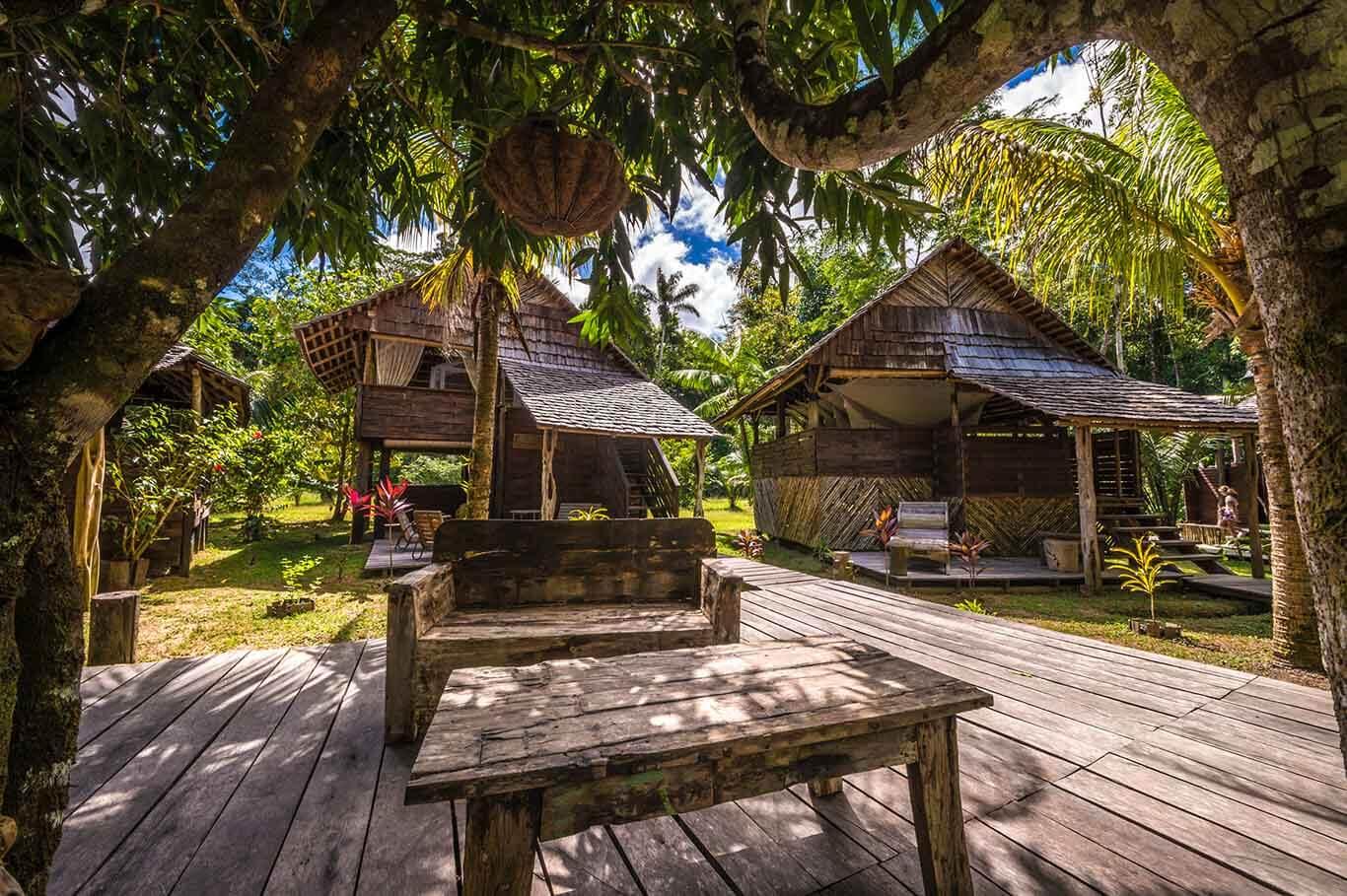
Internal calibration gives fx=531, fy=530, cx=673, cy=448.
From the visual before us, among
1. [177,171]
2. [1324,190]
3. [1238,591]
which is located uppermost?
[177,171]

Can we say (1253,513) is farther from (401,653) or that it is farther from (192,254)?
(192,254)

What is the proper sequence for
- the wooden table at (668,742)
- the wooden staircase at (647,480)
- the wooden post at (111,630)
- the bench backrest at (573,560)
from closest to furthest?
the wooden table at (668,742), the bench backrest at (573,560), the wooden post at (111,630), the wooden staircase at (647,480)

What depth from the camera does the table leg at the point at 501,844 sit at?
1097 mm

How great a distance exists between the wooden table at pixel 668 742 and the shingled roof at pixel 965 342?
405 inches

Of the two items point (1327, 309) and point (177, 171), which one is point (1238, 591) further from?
point (177, 171)

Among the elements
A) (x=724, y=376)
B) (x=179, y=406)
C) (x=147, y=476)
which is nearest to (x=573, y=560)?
(x=147, y=476)

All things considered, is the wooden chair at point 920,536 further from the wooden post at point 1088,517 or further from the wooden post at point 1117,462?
the wooden post at point 1117,462

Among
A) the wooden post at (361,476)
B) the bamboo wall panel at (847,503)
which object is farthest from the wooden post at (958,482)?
the wooden post at (361,476)

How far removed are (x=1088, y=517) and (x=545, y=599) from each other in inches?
371

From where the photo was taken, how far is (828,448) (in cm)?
1220

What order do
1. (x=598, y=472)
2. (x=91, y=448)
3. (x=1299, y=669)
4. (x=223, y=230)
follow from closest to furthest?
1. (x=223, y=230)
2. (x=91, y=448)
3. (x=1299, y=669)
4. (x=598, y=472)

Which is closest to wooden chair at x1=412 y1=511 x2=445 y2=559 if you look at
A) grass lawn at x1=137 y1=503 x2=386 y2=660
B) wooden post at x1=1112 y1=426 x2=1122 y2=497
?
grass lawn at x1=137 y1=503 x2=386 y2=660

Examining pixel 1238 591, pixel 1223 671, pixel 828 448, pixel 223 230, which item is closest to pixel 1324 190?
pixel 223 230

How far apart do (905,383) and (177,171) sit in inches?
511
